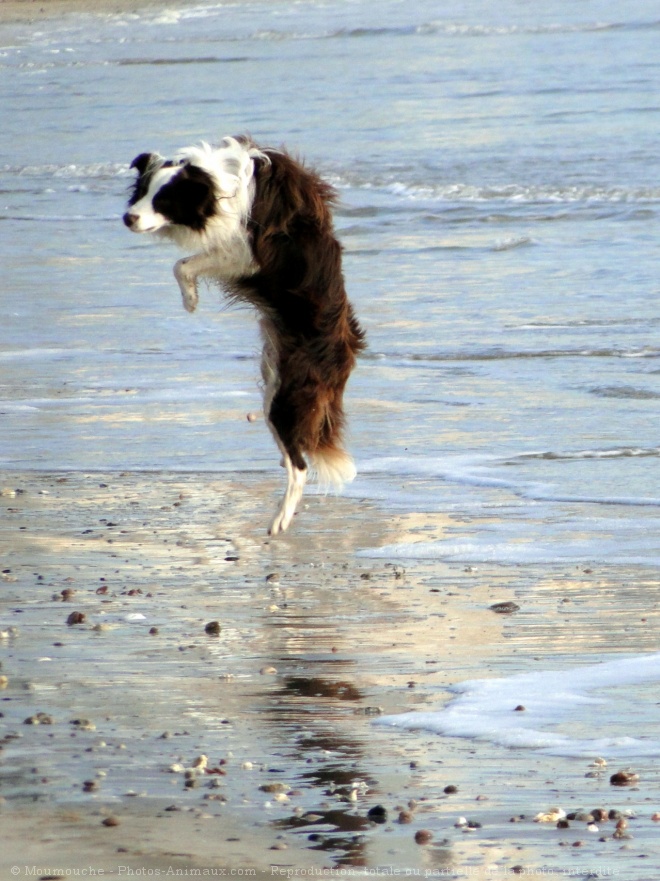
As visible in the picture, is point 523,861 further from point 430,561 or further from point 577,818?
point 430,561

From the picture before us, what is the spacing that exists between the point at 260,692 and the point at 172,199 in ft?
6.99

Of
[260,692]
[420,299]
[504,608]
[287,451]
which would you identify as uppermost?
[260,692]

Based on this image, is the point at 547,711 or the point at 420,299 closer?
the point at 547,711

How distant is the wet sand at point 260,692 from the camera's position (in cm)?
325

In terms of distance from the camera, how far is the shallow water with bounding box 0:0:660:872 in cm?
643

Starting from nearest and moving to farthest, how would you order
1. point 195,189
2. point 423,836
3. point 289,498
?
point 423,836 → point 195,189 → point 289,498

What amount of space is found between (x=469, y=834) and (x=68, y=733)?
43.3 inches

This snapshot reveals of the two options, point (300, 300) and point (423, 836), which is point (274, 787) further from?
Result: point (300, 300)

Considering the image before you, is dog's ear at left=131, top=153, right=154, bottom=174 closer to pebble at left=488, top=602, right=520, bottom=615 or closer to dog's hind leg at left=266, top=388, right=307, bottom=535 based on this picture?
dog's hind leg at left=266, top=388, right=307, bottom=535

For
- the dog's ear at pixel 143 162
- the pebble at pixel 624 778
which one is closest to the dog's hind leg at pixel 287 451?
the dog's ear at pixel 143 162

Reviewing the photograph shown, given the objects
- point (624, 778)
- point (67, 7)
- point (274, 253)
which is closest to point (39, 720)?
point (624, 778)

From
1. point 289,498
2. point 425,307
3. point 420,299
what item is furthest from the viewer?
point 420,299

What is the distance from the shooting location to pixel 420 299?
35.4 ft

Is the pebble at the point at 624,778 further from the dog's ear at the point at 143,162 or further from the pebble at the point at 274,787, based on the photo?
the dog's ear at the point at 143,162
